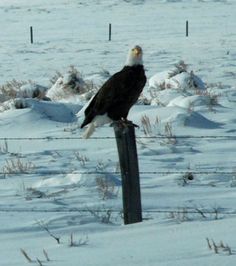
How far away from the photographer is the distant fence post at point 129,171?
217 inches

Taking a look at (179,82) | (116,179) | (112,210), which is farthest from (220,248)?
(179,82)

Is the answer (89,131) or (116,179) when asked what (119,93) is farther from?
(116,179)

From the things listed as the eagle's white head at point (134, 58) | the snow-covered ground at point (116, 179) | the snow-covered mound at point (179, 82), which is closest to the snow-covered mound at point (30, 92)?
the snow-covered ground at point (116, 179)

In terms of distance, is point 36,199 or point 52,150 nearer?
point 36,199

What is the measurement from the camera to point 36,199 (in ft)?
22.5

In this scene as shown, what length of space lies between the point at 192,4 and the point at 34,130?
43487mm

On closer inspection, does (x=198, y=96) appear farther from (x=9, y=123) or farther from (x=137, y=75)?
(x=137, y=75)

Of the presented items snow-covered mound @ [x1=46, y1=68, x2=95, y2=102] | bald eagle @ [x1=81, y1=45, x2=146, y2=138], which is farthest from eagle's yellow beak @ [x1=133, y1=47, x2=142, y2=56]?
snow-covered mound @ [x1=46, y1=68, x2=95, y2=102]

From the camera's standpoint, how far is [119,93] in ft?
22.2

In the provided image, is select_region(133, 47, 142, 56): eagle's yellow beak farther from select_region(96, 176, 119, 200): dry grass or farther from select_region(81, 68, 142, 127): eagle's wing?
select_region(96, 176, 119, 200): dry grass

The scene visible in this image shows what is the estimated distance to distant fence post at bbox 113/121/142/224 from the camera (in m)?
5.50

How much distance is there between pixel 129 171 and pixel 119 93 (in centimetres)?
133

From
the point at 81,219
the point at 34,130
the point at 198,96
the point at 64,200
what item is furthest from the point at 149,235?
the point at 198,96

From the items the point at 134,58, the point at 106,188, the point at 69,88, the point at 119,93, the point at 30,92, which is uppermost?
the point at 134,58
